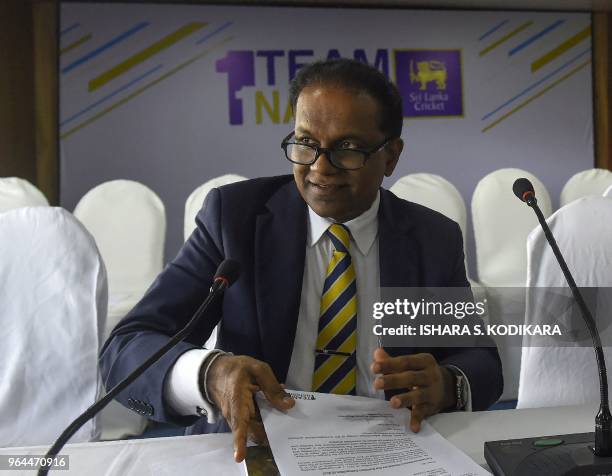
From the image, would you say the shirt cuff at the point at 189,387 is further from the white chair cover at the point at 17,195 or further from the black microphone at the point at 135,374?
the white chair cover at the point at 17,195

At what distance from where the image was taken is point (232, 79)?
14.3 feet

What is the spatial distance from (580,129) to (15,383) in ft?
15.3

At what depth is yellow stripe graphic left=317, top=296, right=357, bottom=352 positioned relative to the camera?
1.26 metres

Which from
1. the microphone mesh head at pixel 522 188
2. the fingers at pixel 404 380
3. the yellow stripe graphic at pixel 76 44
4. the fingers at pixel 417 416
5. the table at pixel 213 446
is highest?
the yellow stripe graphic at pixel 76 44

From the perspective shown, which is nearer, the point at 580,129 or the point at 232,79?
the point at 232,79

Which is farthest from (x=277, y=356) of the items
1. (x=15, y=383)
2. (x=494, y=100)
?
(x=494, y=100)

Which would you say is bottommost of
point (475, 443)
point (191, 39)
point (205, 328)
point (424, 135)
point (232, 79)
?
point (475, 443)

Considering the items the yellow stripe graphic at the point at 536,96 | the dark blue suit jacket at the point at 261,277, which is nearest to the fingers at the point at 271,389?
the dark blue suit jacket at the point at 261,277

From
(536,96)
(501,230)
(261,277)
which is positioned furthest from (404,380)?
(536,96)

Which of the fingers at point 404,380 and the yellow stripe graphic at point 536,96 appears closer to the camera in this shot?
the fingers at point 404,380

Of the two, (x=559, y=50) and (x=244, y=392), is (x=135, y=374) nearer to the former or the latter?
(x=244, y=392)

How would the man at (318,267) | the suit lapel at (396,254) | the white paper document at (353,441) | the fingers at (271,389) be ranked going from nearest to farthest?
the white paper document at (353,441) → the fingers at (271,389) → the man at (318,267) → the suit lapel at (396,254)

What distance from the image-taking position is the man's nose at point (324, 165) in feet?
3.97

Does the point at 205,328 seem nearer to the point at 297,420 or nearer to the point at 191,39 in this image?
the point at 297,420
